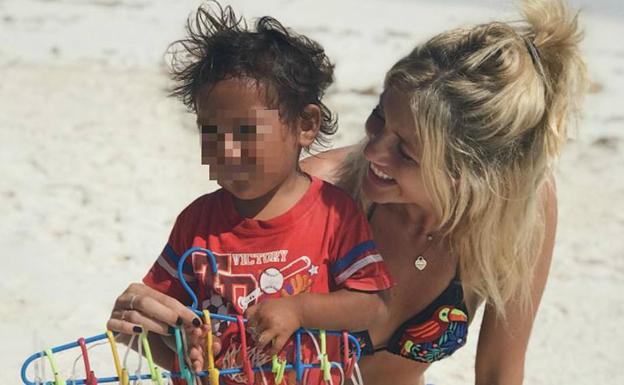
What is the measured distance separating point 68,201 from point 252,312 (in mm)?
3510

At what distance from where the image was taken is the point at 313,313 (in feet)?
6.02

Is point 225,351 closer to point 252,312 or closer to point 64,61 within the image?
point 252,312

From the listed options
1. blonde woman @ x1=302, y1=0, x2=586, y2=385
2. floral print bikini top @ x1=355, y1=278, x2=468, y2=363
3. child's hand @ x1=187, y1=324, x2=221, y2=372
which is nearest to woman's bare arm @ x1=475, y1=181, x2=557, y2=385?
blonde woman @ x1=302, y1=0, x2=586, y2=385

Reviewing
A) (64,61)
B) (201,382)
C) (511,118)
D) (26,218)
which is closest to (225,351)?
(201,382)

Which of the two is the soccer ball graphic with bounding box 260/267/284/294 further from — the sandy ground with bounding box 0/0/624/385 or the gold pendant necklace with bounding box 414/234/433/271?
the sandy ground with bounding box 0/0/624/385

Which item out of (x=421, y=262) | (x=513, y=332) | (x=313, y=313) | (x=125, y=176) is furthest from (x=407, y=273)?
(x=125, y=176)

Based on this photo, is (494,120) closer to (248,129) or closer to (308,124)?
(308,124)

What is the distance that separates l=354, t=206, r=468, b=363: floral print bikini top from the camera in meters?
2.46

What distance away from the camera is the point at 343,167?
8.59 feet

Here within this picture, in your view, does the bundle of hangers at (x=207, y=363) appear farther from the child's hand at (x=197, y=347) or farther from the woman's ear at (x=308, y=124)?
the woman's ear at (x=308, y=124)

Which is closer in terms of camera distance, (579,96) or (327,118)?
(327,118)

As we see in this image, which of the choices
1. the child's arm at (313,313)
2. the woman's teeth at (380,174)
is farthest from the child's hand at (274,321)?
the woman's teeth at (380,174)

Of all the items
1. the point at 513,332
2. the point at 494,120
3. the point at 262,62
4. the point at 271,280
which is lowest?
the point at 513,332

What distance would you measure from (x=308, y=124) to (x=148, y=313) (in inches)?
18.7
